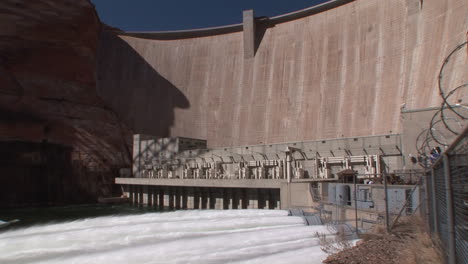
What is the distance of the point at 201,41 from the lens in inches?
1832

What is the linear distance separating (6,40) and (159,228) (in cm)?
3516

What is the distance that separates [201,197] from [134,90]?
2467cm

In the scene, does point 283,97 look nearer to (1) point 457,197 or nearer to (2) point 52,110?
(2) point 52,110

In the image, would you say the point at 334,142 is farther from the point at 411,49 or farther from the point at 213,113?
the point at 213,113

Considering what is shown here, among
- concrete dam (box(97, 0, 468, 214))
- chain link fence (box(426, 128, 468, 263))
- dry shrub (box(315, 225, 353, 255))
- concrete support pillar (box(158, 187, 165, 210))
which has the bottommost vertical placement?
concrete support pillar (box(158, 187, 165, 210))

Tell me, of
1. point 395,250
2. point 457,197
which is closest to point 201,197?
point 395,250

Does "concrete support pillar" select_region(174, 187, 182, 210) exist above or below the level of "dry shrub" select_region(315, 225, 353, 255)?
below

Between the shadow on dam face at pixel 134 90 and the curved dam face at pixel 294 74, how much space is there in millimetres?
140

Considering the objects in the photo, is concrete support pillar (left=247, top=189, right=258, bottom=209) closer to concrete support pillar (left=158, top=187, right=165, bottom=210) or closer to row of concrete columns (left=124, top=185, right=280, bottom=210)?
row of concrete columns (left=124, top=185, right=280, bottom=210)

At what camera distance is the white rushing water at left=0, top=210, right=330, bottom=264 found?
7.14 m

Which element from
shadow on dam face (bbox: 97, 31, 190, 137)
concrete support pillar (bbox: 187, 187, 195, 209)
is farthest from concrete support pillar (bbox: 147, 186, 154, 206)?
shadow on dam face (bbox: 97, 31, 190, 137)

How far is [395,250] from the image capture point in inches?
286

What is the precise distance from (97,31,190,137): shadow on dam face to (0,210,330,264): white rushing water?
119ft

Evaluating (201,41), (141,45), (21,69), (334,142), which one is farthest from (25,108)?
(334,142)
